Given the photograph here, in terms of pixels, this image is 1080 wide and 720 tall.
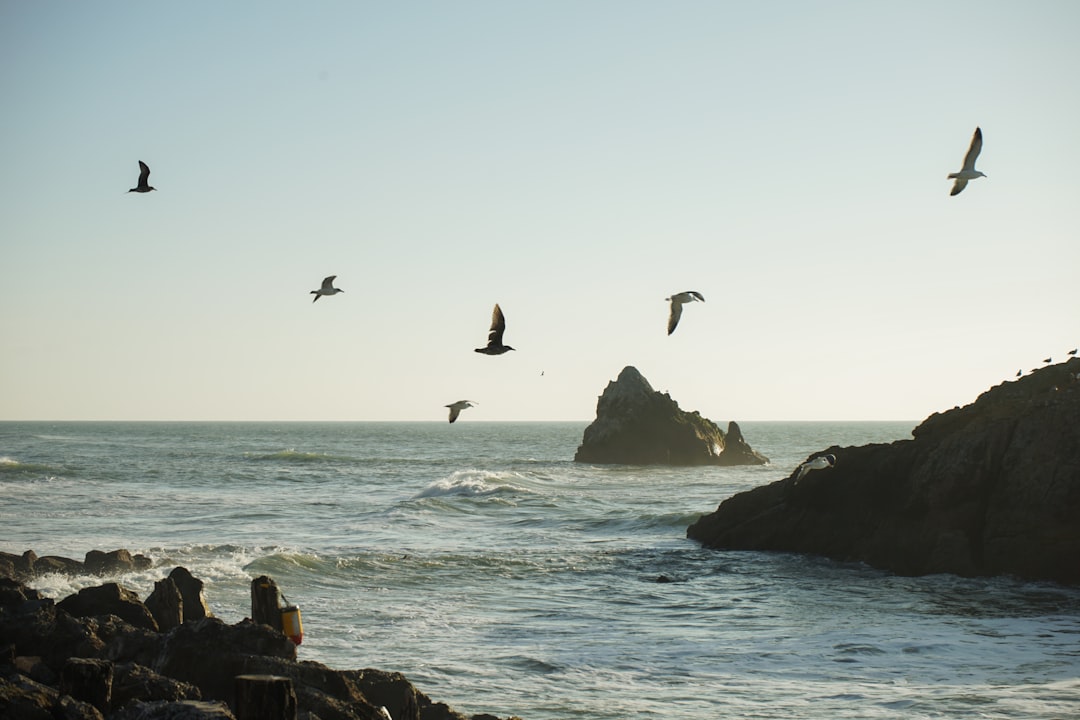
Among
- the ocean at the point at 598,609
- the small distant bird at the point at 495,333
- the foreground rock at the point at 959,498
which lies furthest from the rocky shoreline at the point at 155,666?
Answer: the foreground rock at the point at 959,498

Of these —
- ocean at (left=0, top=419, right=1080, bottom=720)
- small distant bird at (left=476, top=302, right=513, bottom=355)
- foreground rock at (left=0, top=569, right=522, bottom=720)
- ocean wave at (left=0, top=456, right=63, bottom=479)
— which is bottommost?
ocean wave at (left=0, top=456, right=63, bottom=479)

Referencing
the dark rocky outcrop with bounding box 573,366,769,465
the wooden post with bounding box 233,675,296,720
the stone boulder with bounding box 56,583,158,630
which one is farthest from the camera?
the dark rocky outcrop with bounding box 573,366,769,465

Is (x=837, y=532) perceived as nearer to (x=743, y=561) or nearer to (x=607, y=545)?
(x=743, y=561)

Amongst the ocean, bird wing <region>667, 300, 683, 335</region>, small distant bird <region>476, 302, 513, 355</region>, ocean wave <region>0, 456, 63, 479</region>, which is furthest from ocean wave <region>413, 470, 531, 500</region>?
small distant bird <region>476, 302, 513, 355</region>

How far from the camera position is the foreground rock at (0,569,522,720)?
29.4 ft

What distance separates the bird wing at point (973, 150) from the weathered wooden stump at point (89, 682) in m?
16.5

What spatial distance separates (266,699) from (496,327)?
9.58 m

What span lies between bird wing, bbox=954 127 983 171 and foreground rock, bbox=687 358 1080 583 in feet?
17.6

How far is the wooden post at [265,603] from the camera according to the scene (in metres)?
12.4

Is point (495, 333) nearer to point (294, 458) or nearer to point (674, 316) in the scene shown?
point (674, 316)

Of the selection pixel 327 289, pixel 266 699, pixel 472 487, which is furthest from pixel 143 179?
pixel 472 487

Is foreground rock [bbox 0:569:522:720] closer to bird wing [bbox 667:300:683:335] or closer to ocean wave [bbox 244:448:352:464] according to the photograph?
bird wing [bbox 667:300:683:335]

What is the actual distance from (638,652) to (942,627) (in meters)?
5.05

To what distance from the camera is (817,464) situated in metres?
25.0
